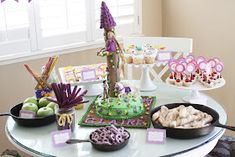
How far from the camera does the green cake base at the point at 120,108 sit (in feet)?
6.75

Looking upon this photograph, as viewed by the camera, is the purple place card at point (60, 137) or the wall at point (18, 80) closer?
the purple place card at point (60, 137)

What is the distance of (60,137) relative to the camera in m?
1.82

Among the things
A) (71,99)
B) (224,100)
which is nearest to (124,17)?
(224,100)

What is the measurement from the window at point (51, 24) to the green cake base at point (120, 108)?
1.02 metres

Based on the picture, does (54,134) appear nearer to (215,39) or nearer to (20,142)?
(20,142)

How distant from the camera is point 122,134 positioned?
5.89ft

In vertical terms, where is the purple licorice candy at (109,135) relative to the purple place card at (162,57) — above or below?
below

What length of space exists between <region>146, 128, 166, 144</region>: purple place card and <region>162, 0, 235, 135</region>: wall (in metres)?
1.53

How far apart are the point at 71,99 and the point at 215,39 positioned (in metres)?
1.71

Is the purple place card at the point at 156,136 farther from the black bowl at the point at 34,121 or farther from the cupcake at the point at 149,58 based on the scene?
the cupcake at the point at 149,58

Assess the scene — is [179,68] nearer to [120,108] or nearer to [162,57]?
[162,57]

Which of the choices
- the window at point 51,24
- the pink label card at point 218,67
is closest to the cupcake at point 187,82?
the pink label card at point 218,67

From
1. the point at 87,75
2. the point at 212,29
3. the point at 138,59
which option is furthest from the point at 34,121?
the point at 212,29

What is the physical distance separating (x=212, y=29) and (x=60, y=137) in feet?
6.04
